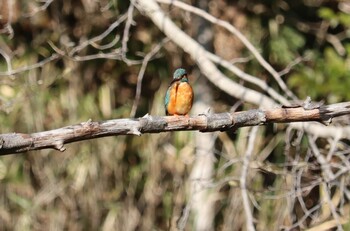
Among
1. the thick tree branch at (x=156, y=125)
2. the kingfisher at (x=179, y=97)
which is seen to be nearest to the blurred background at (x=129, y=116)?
the kingfisher at (x=179, y=97)

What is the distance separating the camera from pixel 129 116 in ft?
16.2

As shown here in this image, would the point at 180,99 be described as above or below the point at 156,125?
above

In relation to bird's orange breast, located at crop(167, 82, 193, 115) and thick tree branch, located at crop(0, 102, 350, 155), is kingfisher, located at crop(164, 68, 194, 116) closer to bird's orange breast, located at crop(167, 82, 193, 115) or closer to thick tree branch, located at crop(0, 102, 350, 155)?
bird's orange breast, located at crop(167, 82, 193, 115)

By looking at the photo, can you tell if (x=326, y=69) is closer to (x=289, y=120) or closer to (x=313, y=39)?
(x=313, y=39)

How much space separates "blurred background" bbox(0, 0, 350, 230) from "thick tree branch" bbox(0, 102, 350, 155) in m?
2.12

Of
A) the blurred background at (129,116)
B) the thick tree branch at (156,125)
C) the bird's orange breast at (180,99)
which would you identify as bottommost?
the thick tree branch at (156,125)

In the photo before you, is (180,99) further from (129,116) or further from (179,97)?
(129,116)

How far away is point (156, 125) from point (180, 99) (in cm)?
38

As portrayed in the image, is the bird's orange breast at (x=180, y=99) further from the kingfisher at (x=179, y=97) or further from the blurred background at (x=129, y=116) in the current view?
the blurred background at (x=129, y=116)

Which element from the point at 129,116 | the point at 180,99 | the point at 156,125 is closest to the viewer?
the point at 156,125

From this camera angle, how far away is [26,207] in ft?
15.7

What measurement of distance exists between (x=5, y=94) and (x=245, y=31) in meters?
1.79

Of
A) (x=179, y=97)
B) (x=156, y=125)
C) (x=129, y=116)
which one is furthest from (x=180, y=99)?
Result: (x=129, y=116)

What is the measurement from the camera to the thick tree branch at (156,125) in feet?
7.23
